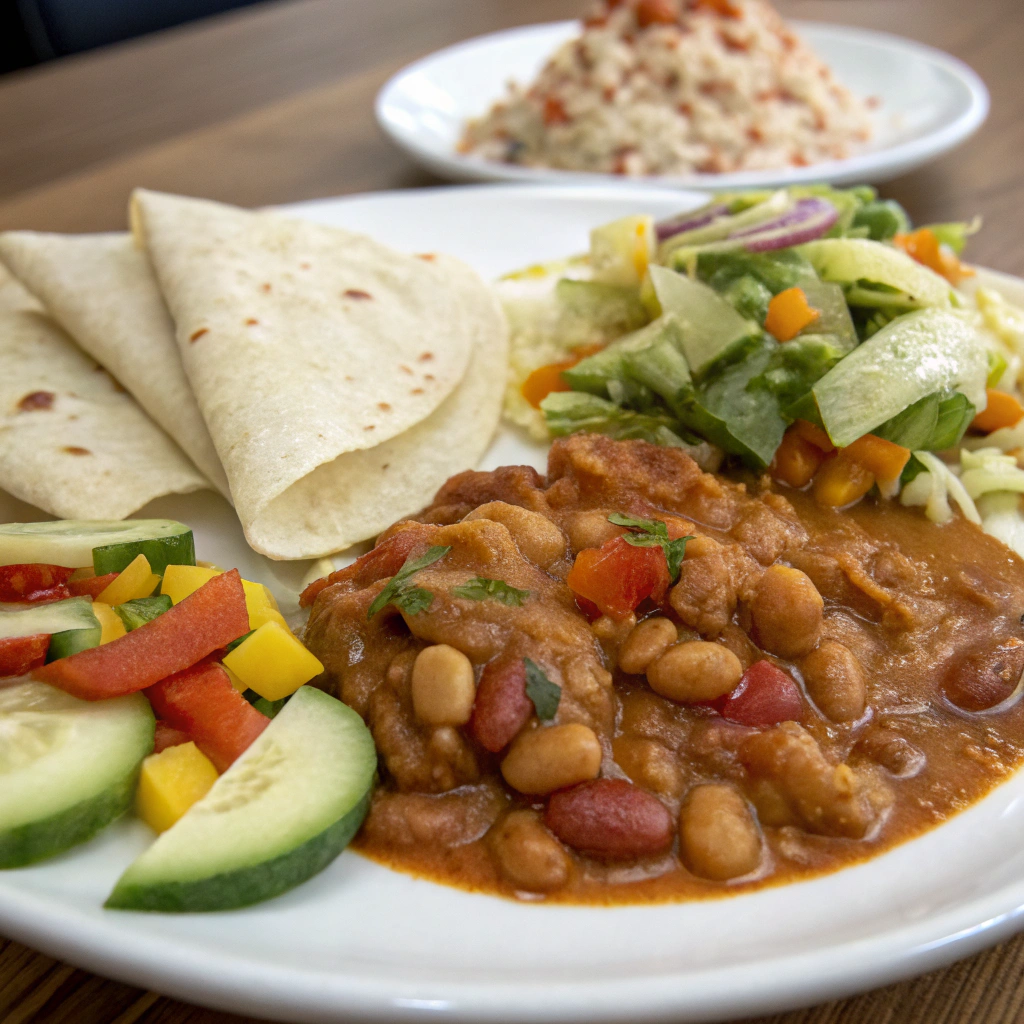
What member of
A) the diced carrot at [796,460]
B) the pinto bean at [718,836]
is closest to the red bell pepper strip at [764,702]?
the pinto bean at [718,836]

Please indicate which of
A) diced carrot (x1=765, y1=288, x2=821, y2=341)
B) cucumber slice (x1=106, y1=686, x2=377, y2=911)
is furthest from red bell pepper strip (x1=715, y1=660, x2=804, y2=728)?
diced carrot (x1=765, y1=288, x2=821, y2=341)

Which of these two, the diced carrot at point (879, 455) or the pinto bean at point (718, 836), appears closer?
the pinto bean at point (718, 836)

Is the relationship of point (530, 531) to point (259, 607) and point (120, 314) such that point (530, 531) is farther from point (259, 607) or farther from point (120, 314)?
point (120, 314)

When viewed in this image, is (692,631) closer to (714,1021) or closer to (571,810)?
(571,810)

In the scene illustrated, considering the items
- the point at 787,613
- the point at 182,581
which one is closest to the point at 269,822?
the point at 182,581

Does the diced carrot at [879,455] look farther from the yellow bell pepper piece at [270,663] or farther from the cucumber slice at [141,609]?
the cucumber slice at [141,609]

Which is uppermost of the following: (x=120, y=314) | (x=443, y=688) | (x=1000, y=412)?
(x=120, y=314)

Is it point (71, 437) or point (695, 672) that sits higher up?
point (71, 437)
